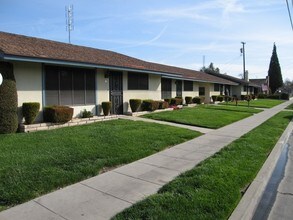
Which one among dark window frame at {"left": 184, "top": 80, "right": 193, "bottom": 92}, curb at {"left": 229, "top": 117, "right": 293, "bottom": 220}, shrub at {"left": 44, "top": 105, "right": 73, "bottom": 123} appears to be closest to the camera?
curb at {"left": 229, "top": 117, "right": 293, "bottom": 220}

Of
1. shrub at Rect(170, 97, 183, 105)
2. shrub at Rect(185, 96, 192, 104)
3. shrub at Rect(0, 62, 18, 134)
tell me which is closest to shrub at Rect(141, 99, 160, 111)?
shrub at Rect(170, 97, 183, 105)

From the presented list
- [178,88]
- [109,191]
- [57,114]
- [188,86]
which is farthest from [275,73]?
[109,191]

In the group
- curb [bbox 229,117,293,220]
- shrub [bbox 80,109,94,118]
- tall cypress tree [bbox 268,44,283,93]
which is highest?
tall cypress tree [bbox 268,44,283,93]

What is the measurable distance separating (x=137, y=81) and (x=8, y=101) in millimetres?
10054

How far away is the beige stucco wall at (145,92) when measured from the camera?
18745mm

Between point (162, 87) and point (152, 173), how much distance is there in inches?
723

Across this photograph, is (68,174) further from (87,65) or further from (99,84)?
(99,84)

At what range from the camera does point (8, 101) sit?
11.1 metres

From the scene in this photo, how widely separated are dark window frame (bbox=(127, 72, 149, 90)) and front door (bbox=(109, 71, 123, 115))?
100 cm

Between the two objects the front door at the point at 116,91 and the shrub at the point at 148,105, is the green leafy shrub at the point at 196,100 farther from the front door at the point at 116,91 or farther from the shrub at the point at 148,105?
the front door at the point at 116,91

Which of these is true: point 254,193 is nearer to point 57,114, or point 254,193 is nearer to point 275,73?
point 57,114

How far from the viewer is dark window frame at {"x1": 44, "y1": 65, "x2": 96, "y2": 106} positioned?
13.6 metres

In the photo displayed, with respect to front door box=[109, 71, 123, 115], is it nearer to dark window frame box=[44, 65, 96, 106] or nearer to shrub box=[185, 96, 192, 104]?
dark window frame box=[44, 65, 96, 106]

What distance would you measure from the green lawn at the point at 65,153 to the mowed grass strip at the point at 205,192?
6.08 feet
